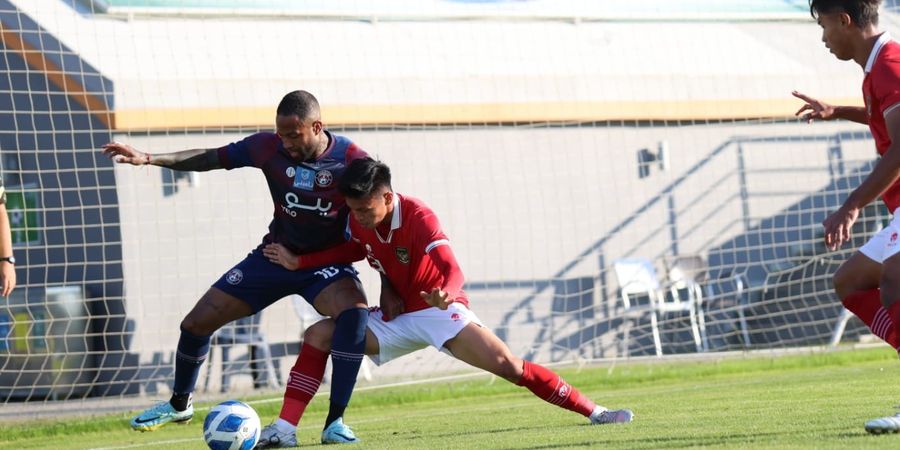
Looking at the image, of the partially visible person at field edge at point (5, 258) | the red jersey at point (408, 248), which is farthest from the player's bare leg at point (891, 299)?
the partially visible person at field edge at point (5, 258)

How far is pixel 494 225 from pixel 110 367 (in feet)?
14.6

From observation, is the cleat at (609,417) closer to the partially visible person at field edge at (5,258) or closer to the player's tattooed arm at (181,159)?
the player's tattooed arm at (181,159)

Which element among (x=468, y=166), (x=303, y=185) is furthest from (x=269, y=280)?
(x=468, y=166)

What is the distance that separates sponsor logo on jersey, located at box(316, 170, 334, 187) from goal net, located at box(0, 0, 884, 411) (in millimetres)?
5234

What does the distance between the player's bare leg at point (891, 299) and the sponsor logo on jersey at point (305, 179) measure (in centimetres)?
308

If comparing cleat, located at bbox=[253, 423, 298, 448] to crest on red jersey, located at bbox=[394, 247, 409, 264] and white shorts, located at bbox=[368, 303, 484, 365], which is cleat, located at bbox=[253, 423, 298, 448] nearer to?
white shorts, located at bbox=[368, 303, 484, 365]

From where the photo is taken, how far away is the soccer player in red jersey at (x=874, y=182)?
550cm

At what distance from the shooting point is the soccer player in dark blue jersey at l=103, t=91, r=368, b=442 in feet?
Answer: 23.4

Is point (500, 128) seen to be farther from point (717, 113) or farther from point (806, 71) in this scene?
point (806, 71)

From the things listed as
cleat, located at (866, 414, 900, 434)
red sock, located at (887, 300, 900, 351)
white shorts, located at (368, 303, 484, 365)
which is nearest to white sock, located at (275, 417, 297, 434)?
white shorts, located at (368, 303, 484, 365)

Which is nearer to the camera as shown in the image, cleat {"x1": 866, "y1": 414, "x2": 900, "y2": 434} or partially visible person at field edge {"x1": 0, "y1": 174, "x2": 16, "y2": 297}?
cleat {"x1": 866, "y1": 414, "x2": 900, "y2": 434}

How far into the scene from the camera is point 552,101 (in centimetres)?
1515

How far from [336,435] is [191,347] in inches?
46.1

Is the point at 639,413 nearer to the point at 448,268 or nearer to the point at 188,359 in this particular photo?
the point at 448,268
